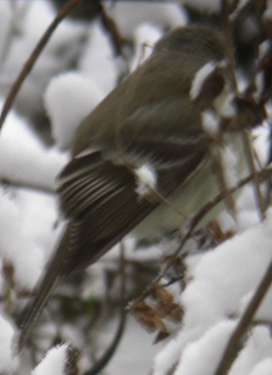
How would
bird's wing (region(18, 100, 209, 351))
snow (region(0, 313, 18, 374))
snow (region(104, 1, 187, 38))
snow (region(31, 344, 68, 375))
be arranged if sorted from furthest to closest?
snow (region(104, 1, 187, 38)), bird's wing (region(18, 100, 209, 351)), snow (region(0, 313, 18, 374)), snow (region(31, 344, 68, 375))

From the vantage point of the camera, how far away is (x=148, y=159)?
9.24ft

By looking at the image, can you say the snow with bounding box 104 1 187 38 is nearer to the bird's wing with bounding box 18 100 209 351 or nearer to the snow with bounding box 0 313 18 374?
the bird's wing with bounding box 18 100 209 351

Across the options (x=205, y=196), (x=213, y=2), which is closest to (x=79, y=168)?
(x=205, y=196)

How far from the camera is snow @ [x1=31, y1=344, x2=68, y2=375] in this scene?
1351 mm

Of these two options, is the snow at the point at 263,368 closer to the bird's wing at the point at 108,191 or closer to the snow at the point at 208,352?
the snow at the point at 208,352

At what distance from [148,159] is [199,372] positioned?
1.64 m

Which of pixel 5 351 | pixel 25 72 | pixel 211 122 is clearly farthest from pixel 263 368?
pixel 25 72

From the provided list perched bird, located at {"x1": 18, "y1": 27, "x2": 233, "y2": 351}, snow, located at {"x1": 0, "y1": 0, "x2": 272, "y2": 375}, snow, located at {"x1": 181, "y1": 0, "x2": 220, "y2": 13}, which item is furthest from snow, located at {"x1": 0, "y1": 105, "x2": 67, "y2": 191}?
snow, located at {"x1": 181, "y1": 0, "x2": 220, "y2": 13}

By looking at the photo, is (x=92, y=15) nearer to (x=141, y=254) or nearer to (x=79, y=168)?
(x=141, y=254)

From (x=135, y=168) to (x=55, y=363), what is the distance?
53.1 inches

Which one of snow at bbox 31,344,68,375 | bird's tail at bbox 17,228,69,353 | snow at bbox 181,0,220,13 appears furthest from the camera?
snow at bbox 181,0,220,13

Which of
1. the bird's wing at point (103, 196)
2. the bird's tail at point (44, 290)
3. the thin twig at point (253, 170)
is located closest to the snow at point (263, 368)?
the thin twig at point (253, 170)

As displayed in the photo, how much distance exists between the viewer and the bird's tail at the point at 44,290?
2389mm

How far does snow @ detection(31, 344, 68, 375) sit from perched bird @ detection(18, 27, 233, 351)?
1.12 metres
